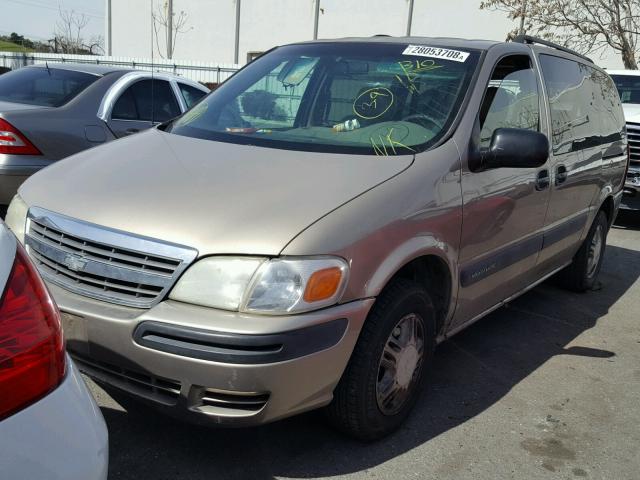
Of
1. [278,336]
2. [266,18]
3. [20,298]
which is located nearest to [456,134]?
[278,336]

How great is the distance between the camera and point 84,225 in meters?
2.61

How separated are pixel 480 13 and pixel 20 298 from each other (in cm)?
2752

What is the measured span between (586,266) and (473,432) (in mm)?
2784

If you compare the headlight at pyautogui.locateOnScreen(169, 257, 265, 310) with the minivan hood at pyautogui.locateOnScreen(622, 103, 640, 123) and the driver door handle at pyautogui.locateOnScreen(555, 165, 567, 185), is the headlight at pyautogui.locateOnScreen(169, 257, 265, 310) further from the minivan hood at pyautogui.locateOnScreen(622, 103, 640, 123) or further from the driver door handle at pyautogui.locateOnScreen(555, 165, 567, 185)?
the minivan hood at pyautogui.locateOnScreen(622, 103, 640, 123)

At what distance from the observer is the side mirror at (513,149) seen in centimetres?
326

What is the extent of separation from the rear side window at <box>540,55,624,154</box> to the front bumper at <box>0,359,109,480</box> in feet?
11.4

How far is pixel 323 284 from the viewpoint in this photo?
2457 millimetres

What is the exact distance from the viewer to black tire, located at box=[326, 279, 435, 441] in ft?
8.86

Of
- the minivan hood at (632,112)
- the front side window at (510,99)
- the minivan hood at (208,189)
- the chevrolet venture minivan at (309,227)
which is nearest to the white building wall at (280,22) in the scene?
the minivan hood at (632,112)

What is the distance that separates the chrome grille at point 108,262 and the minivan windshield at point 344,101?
99cm

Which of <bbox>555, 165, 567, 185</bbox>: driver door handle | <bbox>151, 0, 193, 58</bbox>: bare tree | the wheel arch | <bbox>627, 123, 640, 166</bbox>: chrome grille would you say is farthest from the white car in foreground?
<bbox>151, 0, 193, 58</bbox>: bare tree

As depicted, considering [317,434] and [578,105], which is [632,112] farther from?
[317,434]

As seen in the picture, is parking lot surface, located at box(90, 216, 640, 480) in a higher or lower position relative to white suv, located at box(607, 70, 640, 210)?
lower

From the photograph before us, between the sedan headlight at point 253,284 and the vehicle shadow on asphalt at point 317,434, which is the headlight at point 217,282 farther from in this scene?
the vehicle shadow on asphalt at point 317,434
